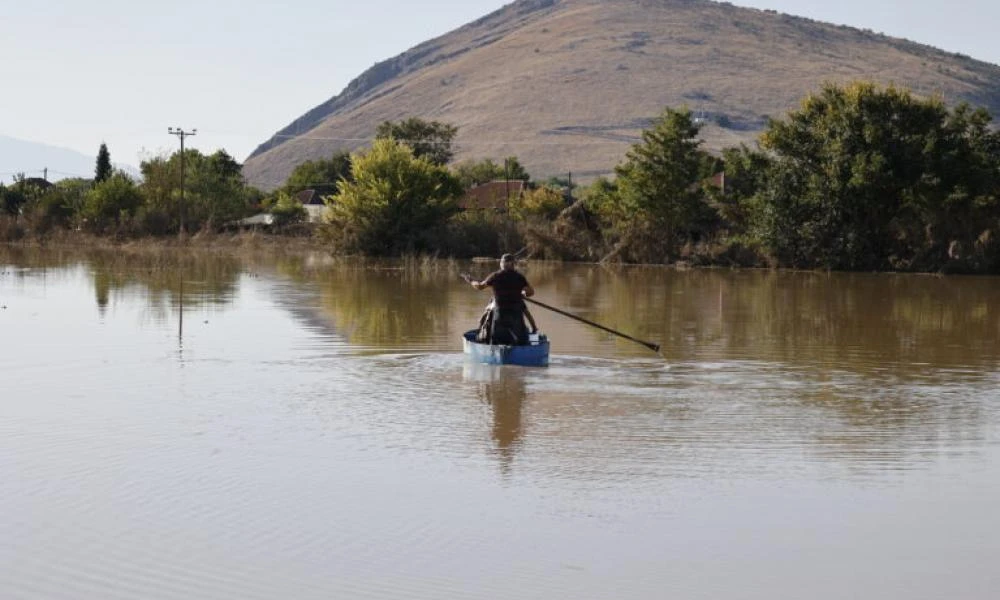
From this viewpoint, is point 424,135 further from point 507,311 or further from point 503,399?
point 503,399

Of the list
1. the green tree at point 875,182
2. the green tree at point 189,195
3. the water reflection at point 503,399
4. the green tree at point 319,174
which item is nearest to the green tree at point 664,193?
the green tree at point 875,182

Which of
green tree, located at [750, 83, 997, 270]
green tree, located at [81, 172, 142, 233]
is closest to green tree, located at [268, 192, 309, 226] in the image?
green tree, located at [81, 172, 142, 233]

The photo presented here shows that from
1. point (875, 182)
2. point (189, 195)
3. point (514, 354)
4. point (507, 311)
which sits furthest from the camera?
point (189, 195)

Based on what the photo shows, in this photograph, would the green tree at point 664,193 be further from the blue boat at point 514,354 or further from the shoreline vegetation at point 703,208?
the blue boat at point 514,354

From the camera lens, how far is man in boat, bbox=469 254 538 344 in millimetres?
20484

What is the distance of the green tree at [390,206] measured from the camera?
63.0 meters

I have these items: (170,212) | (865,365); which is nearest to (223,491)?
(865,365)

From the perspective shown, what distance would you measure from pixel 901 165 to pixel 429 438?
139 feet

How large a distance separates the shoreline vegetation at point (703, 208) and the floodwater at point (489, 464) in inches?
1082

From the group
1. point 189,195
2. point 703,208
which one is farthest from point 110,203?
point 703,208

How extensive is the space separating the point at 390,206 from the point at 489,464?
50611 mm

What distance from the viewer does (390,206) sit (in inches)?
2472

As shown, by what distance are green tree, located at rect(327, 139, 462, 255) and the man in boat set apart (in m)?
42.1

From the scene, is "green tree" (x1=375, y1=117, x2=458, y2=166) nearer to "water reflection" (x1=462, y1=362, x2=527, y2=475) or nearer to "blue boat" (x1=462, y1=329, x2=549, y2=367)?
"blue boat" (x1=462, y1=329, x2=549, y2=367)
